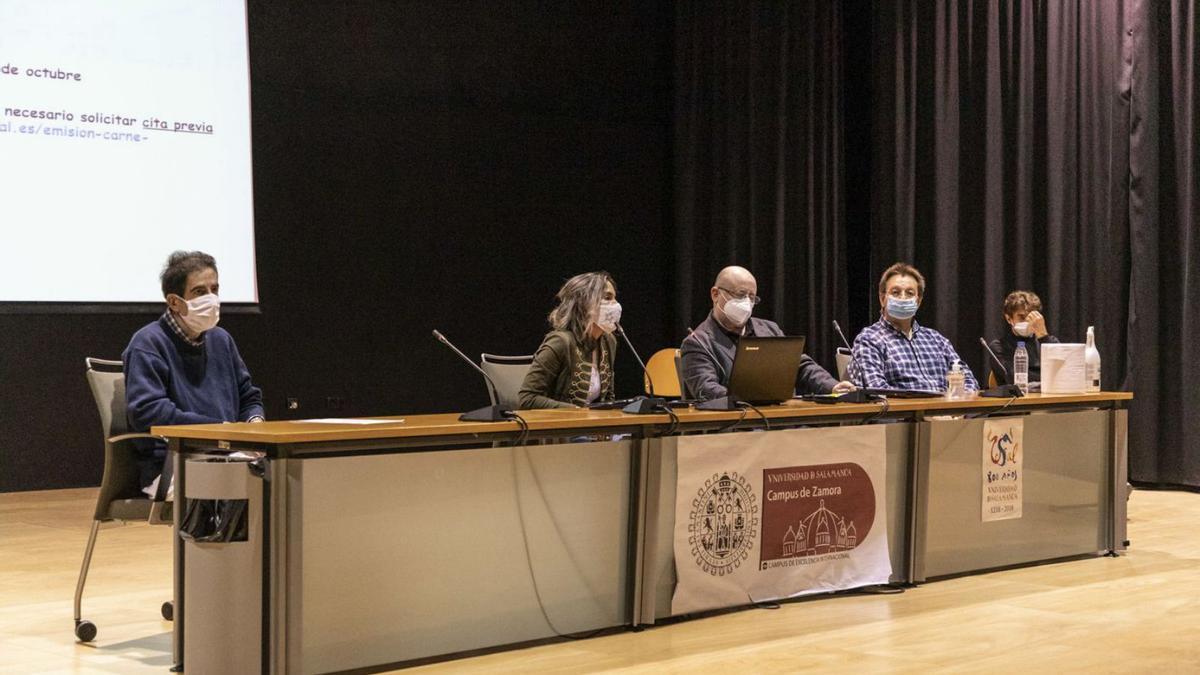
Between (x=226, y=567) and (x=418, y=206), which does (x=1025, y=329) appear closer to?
(x=418, y=206)

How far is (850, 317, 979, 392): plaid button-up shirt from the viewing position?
547cm

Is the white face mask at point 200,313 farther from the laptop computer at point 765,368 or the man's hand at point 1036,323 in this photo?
the man's hand at point 1036,323

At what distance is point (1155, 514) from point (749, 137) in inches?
147

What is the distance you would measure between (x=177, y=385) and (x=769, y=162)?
5.92 m

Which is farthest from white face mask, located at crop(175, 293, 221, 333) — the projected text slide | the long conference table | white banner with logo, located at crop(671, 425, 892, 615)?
the projected text slide

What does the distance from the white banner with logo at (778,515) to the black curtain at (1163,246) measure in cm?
388

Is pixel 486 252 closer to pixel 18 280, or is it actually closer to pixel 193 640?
pixel 18 280

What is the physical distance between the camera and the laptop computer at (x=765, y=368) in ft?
14.4

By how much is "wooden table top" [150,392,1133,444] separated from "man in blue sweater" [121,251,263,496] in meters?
0.32

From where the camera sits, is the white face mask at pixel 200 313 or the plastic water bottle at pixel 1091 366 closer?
the white face mask at pixel 200 313

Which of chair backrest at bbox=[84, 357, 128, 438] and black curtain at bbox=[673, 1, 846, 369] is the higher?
black curtain at bbox=[673, 1, 846, 369]

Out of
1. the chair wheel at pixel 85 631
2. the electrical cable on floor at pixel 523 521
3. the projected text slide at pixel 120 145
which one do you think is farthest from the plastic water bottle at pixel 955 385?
the projected text slide at pixel 120 145

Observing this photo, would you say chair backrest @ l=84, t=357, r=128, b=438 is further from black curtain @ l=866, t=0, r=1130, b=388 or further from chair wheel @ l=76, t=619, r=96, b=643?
black curtain @ l=866, t=0, r=1130, b=388

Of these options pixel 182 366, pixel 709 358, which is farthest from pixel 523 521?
pixel 709 358
